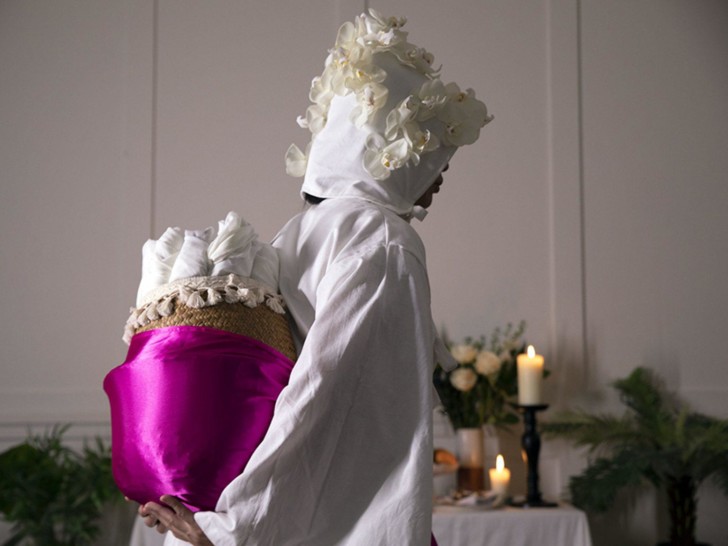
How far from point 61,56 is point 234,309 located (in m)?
2.78

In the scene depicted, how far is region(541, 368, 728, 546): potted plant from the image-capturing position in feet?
11.1

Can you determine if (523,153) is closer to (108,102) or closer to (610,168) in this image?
(610,168)

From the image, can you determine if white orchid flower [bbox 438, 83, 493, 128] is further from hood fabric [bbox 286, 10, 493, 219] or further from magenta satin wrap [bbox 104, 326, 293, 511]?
magenta satin wrap [bbox 104, 326, 293, 511]

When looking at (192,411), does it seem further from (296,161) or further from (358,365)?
(296,161)

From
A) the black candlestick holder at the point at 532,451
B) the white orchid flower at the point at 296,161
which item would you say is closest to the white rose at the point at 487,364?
the black candlestick holder at the point at 532,451

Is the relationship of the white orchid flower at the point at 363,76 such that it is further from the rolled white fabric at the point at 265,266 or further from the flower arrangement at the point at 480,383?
the flower arrangement at the point at 480,383

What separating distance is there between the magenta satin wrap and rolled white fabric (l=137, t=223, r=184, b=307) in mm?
95

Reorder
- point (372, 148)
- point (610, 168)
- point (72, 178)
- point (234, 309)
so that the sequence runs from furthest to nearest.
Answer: point (610, 168)
point (72, 178)
point (372, 148)
point (234, 309)

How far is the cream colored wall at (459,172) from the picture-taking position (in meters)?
3.62

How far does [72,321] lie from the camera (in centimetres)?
360

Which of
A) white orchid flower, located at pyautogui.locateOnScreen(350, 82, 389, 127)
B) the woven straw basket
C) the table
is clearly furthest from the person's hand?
the table

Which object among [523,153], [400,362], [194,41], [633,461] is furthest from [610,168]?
[400,362]

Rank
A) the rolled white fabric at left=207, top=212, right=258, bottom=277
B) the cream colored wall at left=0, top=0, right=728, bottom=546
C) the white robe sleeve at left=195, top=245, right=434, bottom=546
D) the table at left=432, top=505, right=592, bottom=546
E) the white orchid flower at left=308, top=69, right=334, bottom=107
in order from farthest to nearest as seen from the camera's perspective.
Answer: the cream colored wall at left=0, top=0, right=728, bottom=546, the table at left=432, top=505, right=592, bottom=546, the white orchid flower at left=308, top=69, right=334, bottom=107, the rolled white fabric at left=207, top=212, right=258, bottom=277, the white robe sleeve at left=195, top=245, right=434, bottom=546

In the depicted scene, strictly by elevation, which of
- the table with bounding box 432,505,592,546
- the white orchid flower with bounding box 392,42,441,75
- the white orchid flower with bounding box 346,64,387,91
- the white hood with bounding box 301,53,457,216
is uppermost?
the white orchid flower with bounding box 392,42,441,75
